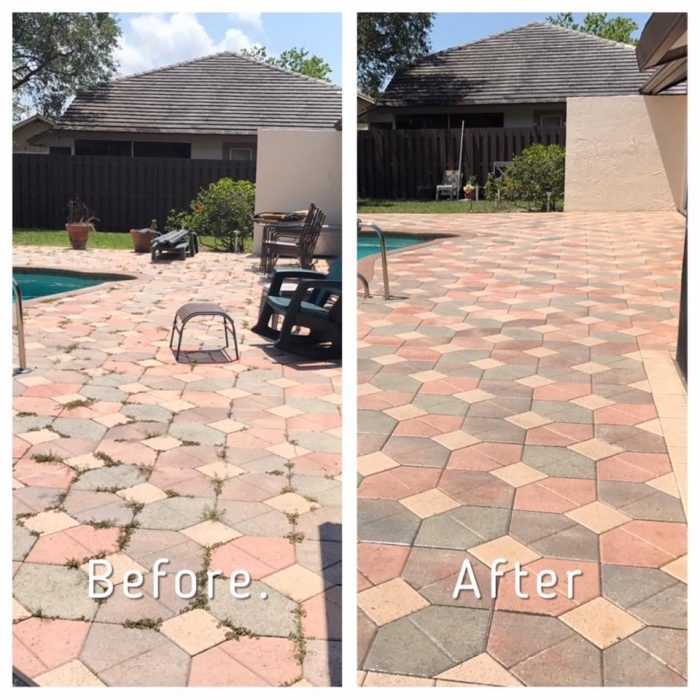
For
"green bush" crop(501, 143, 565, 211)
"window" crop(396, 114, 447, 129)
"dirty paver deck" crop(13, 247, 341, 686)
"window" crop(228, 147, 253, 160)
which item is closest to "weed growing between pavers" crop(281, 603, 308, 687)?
"dirty paver deck" crop(13, 247, 341, 686)

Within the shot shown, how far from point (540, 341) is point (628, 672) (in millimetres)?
2717

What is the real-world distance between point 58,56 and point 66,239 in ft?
7.32

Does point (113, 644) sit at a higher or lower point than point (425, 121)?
lower

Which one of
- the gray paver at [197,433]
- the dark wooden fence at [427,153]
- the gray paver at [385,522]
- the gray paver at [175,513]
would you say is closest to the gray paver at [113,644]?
the gray paver at [175,513]

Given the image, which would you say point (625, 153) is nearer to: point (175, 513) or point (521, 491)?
point (521, 491)

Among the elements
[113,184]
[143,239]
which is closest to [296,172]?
[143,239]

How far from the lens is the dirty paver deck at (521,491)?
177 cm

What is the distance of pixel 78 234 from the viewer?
9.50 m

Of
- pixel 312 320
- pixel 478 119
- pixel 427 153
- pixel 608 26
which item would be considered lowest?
pixel 312 320

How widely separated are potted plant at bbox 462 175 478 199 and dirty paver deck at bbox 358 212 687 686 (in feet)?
25.4

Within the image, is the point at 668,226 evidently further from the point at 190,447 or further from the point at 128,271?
the point at 190,447

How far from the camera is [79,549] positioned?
7.30 feet

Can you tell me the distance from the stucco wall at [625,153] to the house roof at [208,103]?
3711 millimetres

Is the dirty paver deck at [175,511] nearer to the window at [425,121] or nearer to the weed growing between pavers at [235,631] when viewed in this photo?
the weed growing between pavers at [235,631]
